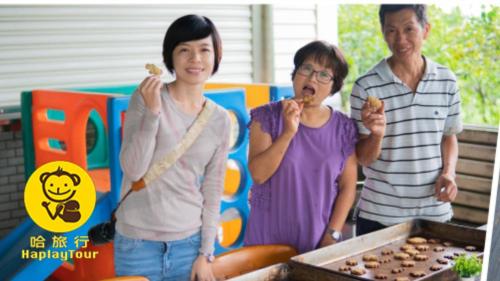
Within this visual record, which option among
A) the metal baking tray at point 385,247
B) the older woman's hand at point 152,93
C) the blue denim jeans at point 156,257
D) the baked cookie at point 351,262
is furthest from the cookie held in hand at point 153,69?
the baked cookie at point 351,262

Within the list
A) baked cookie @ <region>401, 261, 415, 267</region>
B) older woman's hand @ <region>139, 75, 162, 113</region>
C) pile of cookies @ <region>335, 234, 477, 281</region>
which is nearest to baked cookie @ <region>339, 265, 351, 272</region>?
pile of cookies @ <region>335, 234, 477, 281</region>

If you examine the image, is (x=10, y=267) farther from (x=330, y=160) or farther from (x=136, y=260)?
(x=330, y=160)

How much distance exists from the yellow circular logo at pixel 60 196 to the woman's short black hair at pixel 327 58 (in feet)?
1.50

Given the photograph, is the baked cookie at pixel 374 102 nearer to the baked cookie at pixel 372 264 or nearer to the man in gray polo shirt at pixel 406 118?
the man in gray polo shirt at pixel 406 118

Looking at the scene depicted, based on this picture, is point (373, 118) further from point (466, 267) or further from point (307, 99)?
point (466, 267)

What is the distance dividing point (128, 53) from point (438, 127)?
65 cm

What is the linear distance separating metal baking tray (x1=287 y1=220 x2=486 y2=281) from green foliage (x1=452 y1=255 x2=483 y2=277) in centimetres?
1

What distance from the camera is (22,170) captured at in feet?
4.11

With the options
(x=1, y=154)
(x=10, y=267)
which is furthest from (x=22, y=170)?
(x=10, y=267)

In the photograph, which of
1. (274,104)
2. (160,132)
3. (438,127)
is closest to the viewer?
(160,132)

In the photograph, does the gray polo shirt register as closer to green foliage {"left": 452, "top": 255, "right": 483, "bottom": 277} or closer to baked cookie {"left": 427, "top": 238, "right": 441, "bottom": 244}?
baked cookie {"left": 427, "top": 238, "right": 441, "bottom": 244}

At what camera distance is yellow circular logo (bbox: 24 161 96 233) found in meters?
1.26

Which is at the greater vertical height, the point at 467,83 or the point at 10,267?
the point at 467,83

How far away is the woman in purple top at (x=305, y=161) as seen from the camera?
4.53ft
